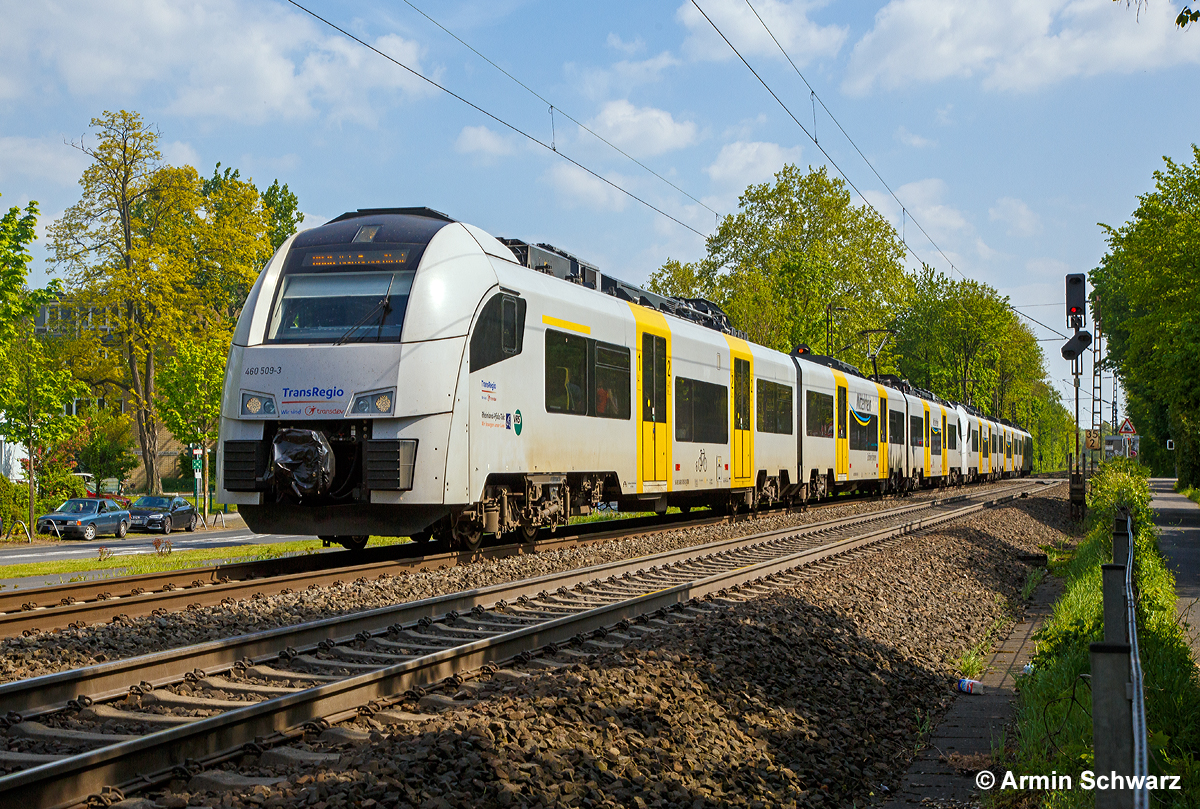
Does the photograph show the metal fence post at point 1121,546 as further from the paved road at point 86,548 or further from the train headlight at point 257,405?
the paved road at point 86,548

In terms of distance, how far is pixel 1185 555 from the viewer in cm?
1600

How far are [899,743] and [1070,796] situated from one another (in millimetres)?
1818

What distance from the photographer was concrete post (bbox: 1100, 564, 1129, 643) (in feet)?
14.0

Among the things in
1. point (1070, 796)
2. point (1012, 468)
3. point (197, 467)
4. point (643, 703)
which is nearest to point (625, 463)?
point (643, 703)

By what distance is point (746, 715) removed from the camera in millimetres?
5855

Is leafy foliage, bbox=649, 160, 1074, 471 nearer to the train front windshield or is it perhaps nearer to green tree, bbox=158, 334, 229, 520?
green tree, bbox=158, 334, 229, 520

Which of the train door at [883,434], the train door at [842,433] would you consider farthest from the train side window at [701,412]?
the train door at [883,434]

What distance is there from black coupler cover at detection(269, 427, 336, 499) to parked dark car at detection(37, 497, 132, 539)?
2207 centimetres

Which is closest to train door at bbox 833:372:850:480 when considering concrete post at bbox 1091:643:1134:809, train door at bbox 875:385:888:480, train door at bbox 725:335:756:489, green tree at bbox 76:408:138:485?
train door at bbox 875:385:888:480

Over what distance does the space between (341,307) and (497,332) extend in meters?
1.69

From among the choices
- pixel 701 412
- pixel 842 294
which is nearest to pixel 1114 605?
pixel 701 412

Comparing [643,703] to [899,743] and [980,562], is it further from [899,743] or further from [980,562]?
[980,562]

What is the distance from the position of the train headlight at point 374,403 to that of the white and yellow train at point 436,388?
1cm

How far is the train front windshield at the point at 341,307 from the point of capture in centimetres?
1081
